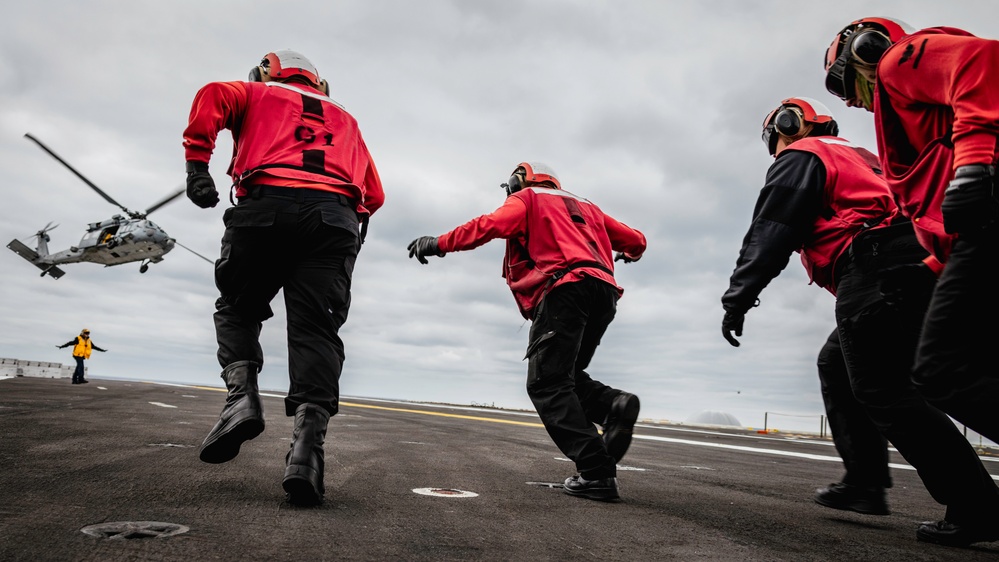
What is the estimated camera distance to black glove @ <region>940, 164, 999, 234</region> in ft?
5.70

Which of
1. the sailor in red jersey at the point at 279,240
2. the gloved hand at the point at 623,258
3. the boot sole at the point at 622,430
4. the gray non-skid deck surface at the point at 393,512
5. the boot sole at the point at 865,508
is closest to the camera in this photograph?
the gray non-skid deck surface at the point at 393,512

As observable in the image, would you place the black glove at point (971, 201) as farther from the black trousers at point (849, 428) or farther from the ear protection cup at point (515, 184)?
the ear protection cup at point (515, 184)

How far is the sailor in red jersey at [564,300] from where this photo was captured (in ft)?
11.4

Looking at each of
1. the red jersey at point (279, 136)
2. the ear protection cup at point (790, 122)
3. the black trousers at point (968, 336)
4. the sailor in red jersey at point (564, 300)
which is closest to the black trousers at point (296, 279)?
the red jersey at point (279, 136)

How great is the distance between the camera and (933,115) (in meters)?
2.12

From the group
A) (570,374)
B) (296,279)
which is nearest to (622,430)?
(570,374)

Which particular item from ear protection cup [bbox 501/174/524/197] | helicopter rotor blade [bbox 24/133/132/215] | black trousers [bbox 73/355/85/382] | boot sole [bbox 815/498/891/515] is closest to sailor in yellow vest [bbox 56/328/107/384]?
black trousers [bbox 73/355/85/382]

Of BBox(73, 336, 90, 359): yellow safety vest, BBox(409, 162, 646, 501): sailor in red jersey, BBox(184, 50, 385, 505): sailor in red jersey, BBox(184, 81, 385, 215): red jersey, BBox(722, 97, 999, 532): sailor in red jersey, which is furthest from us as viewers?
BBox(73, 336, 90, 359): yellow safety vest

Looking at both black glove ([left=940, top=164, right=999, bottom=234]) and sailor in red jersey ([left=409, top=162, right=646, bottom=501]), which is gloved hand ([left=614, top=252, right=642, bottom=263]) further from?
black glove ([left=940, top=164, right=999, bottom=234])

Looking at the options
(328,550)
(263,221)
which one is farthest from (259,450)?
(328,550)

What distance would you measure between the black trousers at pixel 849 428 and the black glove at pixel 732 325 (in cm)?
54

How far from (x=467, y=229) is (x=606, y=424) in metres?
1.46

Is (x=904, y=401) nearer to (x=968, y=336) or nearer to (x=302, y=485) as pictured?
(x=968, y=336)

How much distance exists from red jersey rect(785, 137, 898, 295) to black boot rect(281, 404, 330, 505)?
2391mm
